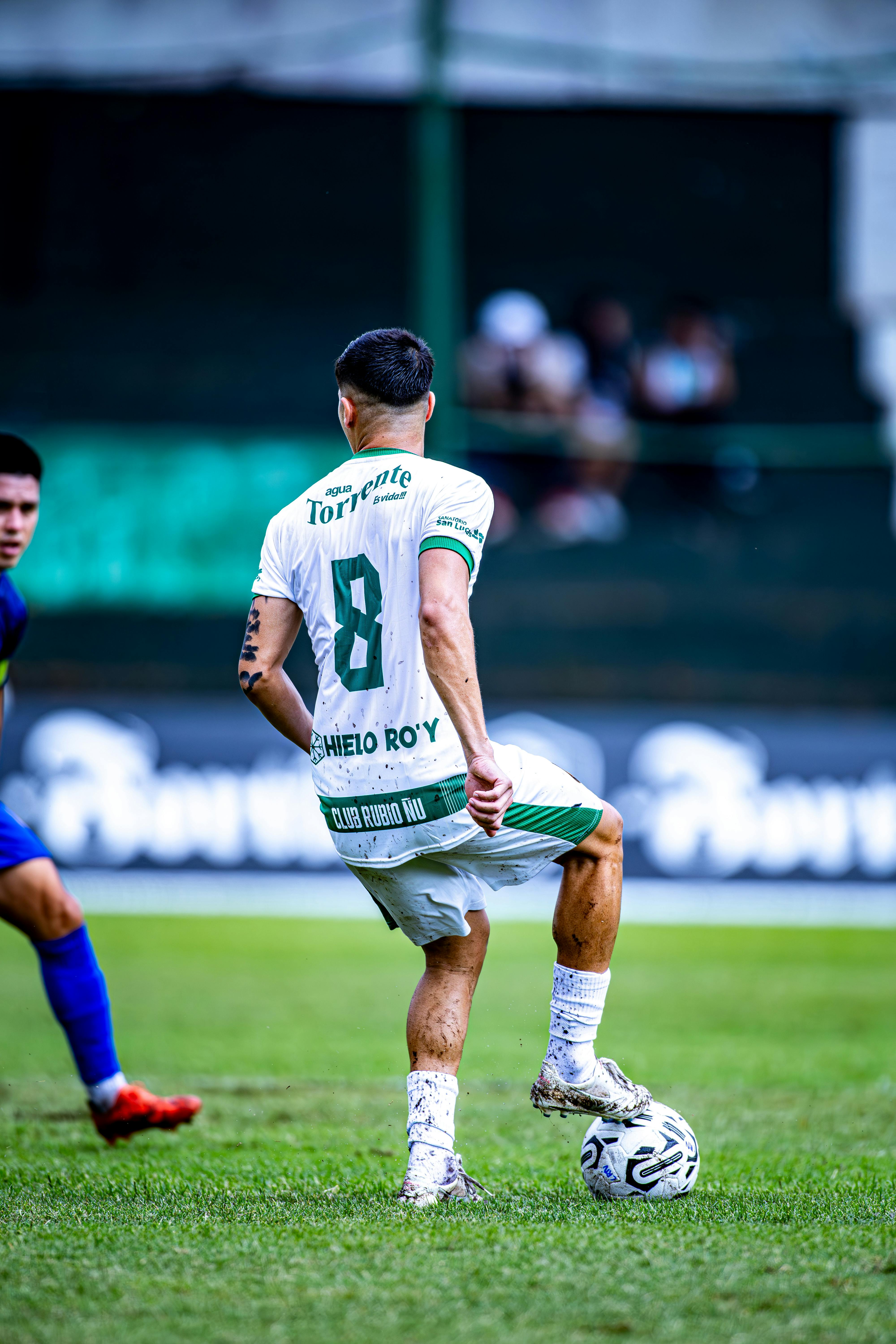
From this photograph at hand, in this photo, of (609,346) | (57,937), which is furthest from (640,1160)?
(609,346)

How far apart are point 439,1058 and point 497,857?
1.63 feet

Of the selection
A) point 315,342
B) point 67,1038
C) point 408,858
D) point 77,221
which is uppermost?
point 77,221

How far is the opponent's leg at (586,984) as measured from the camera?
3.61 metres

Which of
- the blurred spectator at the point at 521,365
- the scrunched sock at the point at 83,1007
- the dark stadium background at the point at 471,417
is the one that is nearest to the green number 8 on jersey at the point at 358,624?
the scrunched sock at the point at 83,1007

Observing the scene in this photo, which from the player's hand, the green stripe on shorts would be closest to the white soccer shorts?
the green stripe on shorts

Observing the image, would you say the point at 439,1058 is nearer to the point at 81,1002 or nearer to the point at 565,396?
the point at 81,1002

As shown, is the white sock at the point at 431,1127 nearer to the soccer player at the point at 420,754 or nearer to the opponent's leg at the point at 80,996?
the soccer player at the point at 420,754

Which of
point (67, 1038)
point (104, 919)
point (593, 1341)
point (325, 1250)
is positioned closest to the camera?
point (593, 1341)

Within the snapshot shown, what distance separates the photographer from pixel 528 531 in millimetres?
12297

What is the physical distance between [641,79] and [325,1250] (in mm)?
14580

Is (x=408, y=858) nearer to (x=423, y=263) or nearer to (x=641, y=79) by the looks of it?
(x=423, y=263)

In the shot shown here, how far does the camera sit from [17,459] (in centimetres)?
446

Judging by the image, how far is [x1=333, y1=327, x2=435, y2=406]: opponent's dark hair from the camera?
11.9ft

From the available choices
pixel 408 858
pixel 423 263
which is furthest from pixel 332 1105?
pixel 423 263
